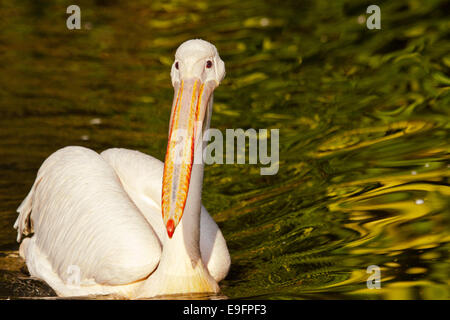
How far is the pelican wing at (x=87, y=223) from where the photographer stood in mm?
4688

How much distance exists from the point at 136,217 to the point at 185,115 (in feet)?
2.54

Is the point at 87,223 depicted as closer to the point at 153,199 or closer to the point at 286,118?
the point at 153,199

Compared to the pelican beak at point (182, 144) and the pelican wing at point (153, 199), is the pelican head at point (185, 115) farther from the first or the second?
the pelican wing at point (153, 199)

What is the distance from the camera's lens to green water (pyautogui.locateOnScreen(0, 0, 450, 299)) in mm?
5195

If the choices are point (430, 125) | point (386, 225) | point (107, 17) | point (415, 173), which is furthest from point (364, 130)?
point (107, 17)

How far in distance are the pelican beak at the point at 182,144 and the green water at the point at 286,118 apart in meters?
0.82

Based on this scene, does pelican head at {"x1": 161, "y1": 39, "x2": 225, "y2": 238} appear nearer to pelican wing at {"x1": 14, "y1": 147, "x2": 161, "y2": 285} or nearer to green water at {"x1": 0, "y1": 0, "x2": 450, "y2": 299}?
pelican wing at {"x1": 14, "y1": 147, "x2": 161, "y2": 285}

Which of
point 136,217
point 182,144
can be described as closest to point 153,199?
point 136,217

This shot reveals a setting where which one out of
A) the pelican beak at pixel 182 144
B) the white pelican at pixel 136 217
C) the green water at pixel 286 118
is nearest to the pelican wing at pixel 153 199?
the white pelican at pixel 136 217

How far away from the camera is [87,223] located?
5.05m

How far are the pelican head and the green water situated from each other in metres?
0.84

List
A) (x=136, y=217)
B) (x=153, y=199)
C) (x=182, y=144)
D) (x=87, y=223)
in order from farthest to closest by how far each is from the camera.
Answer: (x=153, y=199) → (x=87, y=223) → (x=136, y=217) → (x=182, y=144)

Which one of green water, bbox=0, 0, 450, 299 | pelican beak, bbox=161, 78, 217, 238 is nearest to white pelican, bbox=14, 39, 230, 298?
pelican beak, bbox=161, 78, 217, 238

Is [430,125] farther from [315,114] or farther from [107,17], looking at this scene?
[107,17]
